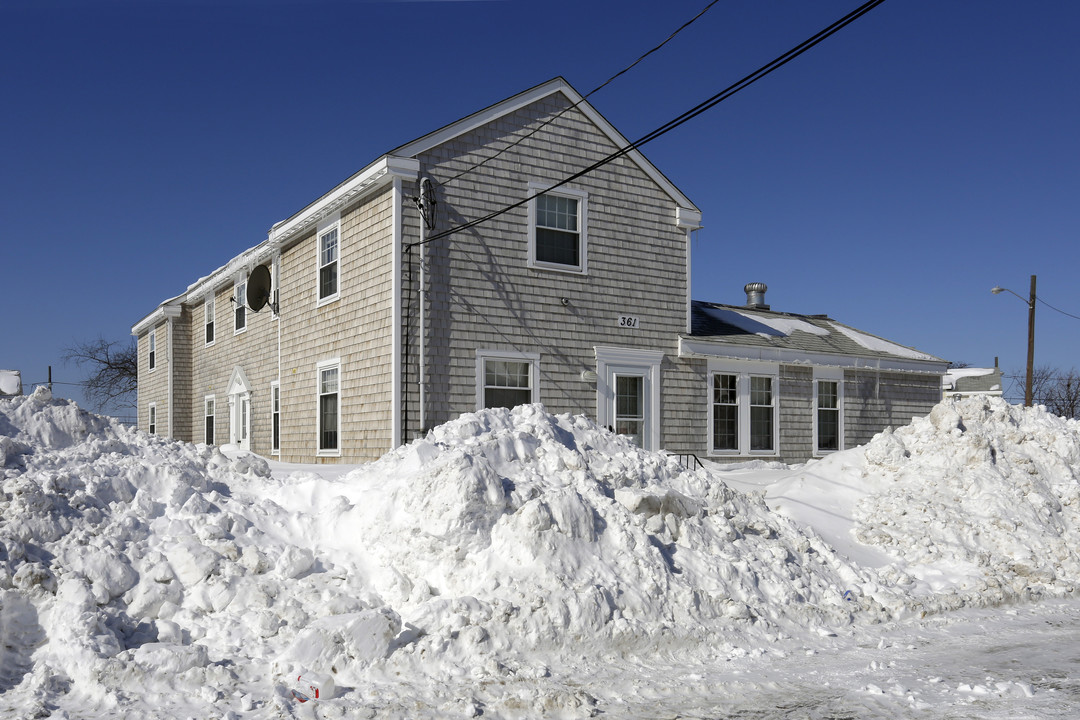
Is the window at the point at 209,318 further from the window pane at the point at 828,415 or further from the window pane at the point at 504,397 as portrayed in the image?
the window pane at the point at 828,415

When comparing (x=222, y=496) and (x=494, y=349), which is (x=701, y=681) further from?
(x=494, y=349)

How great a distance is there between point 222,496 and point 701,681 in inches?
191

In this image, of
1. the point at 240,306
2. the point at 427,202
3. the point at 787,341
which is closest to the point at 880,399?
the point at 787,341

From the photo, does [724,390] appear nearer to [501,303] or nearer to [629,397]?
[629,397]

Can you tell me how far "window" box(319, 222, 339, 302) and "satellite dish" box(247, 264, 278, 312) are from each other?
3029 millimetres

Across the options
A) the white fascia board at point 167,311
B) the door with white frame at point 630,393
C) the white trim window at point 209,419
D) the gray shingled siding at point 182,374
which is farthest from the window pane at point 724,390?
the white fascia board at point 167,311

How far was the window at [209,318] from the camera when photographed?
78.6ft

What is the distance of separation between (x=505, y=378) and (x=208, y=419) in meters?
12.7

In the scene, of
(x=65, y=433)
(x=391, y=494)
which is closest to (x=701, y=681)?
(x=391, y=494)

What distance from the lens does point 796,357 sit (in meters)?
18.7

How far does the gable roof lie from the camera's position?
1783cm

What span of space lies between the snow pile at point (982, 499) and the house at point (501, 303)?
17.8 feet

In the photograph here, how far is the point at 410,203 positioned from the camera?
1423cm

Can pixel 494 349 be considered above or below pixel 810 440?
above
